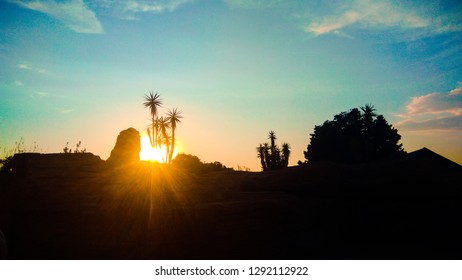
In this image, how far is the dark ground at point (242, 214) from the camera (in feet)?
14.1

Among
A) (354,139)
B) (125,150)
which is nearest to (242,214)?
(125,150)

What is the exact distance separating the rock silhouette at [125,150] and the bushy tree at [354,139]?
89.6 ft

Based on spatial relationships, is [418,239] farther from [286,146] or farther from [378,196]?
[286,146]

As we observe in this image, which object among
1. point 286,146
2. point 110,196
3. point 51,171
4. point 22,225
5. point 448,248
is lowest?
point 448,248

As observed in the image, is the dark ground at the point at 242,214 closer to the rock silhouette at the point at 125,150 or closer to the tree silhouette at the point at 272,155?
the rock silhouette at the point at 125,150

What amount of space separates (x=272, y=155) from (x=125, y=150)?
3785 centimetres

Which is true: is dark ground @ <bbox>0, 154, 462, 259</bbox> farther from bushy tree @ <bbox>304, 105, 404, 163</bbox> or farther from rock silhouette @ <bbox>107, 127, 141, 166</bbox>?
bushy tree @ <bbox>304, 105, 404, 163</bbox>

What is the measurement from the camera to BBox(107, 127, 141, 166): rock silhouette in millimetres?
9156

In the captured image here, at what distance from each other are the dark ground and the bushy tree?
80.9 ft

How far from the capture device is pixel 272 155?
4484 centimetres

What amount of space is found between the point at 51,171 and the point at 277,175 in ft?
19.3

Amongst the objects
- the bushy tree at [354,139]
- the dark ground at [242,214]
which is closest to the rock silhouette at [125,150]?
the dark ground at [242,214]
